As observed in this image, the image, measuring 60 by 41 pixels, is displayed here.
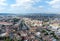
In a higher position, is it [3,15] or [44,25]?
[3,15]

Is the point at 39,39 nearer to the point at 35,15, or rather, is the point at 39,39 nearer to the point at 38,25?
the point at 38,25

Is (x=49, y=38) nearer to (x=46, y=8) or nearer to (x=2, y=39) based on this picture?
(x=46, y=8)

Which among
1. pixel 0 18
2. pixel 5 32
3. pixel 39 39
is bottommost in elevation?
pixel 39 39

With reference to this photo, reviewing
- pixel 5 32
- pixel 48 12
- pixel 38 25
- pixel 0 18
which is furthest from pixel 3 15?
pixel 48 12

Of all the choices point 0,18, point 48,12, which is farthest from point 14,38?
point 48,12

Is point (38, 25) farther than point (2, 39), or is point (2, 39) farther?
point (38, 25)

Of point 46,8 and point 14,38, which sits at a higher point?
point 46,8
